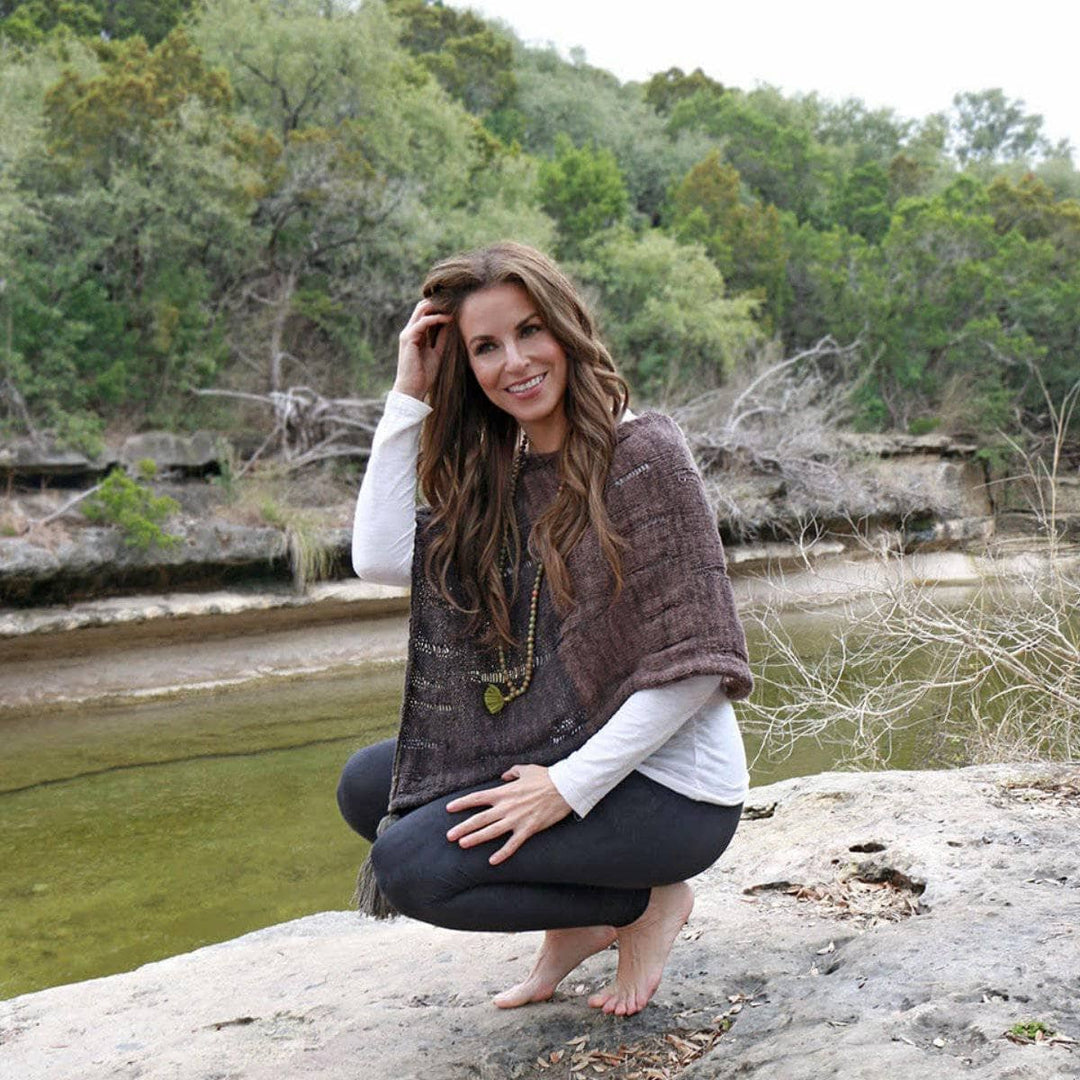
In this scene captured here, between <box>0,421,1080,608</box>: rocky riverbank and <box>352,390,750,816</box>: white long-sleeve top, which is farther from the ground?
<box>352,390,750,816</box>: white long-sleeve top

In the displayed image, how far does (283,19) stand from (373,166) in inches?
89.6

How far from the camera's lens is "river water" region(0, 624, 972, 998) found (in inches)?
165

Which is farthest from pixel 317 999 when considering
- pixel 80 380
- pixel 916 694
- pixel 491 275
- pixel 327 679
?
pixel 80 380

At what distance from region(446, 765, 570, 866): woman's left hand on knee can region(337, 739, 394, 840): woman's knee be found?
33 cm

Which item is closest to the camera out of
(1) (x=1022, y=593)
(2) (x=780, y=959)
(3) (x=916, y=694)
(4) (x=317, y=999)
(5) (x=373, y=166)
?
(2) (x=780, y=959)

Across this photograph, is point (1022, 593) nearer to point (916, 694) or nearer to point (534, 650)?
point (916, 694)

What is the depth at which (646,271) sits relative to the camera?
55.6 feet

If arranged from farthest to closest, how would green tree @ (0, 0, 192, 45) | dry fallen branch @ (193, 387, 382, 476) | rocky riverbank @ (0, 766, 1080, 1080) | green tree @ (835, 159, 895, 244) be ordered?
green tree @ (835, 159, 895, 244), green tree @ (0, 0, 192, 45), dry fallen branch @ (193, 387, 382, 476), rocky riverbank @ (0, 766, 1080, 1080)

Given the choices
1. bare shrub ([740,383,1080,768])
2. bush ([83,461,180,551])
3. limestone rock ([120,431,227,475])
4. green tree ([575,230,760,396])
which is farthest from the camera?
green tree ([575,230,760,396])

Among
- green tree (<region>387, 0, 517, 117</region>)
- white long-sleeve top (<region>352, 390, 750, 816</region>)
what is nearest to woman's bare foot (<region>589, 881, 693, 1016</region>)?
white long-sleeve top (<region>352, 390, 750, 816</region>)

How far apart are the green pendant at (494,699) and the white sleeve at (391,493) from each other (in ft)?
0.86

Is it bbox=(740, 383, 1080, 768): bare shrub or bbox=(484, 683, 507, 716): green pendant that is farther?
bbox=(740, 383, 1080, 768): bare shrub

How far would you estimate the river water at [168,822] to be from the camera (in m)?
4.18

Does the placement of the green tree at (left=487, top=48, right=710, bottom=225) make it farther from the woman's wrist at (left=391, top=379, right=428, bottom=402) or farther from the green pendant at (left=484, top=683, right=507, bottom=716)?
the green pendant at (left=484, top=683, right=507, bottom=716)
